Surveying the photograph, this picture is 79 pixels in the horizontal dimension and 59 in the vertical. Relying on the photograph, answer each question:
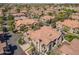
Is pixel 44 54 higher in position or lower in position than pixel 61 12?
lower

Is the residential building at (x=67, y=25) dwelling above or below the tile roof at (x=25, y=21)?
below

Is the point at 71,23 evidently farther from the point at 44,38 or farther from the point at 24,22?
the point at 24,22

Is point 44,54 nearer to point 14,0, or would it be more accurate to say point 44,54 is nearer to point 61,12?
point 61,12

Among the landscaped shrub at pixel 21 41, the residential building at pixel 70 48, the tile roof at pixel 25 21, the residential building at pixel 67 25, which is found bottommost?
the residential building at pixel 70 48

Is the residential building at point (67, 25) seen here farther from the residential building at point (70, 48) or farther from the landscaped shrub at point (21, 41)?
the landscaped shrub at point (21, 41)

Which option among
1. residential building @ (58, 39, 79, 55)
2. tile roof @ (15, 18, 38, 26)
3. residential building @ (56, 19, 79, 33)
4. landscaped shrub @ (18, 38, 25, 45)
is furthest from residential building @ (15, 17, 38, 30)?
residential building @ (58, 39, 79, 55)

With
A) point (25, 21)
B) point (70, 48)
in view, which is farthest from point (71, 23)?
point (25, 21)

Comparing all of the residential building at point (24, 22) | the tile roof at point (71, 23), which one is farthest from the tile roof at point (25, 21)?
the tile roof at point (71, 23)

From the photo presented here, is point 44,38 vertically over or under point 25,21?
under

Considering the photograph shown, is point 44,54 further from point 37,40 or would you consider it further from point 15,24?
point 15,24

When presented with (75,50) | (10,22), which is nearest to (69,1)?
(75,50)
